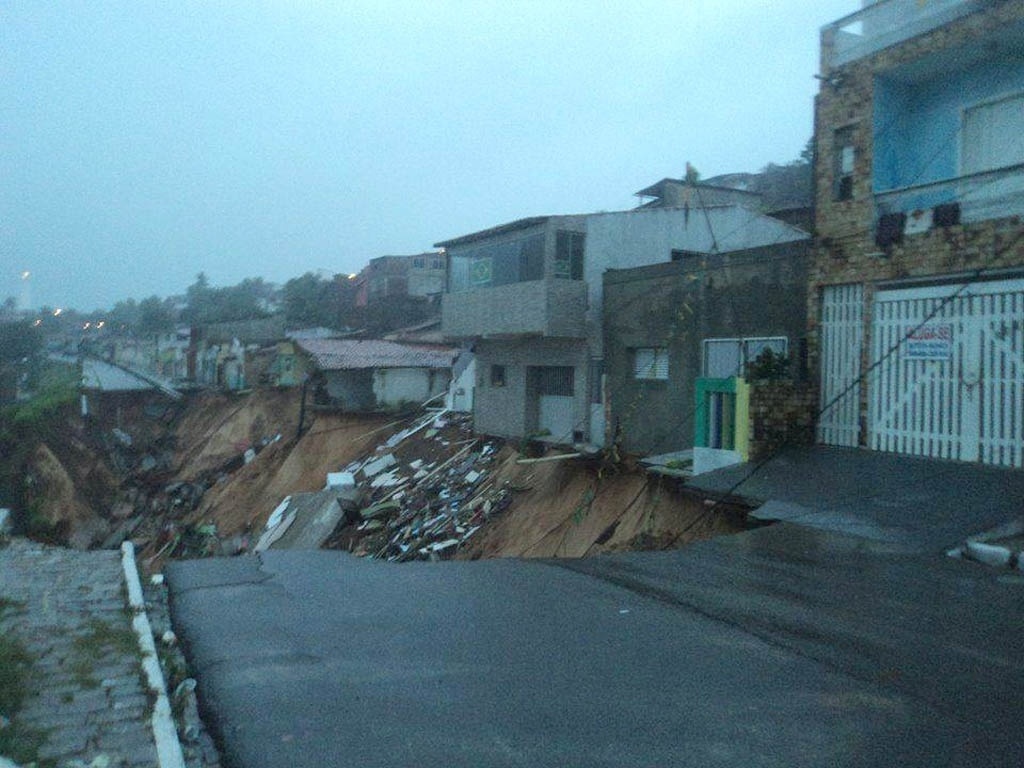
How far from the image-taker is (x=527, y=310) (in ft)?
69.8

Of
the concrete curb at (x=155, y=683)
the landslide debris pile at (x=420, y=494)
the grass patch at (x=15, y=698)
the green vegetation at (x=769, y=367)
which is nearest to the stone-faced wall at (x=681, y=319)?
the green vegetation at (x=769, y=367)

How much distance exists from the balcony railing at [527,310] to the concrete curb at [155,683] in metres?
14.9

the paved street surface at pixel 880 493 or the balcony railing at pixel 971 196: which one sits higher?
the balcony railing at pixel 971 196

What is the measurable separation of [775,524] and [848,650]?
4101 mm

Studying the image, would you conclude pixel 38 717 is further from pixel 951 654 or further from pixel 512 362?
pixel 512 362

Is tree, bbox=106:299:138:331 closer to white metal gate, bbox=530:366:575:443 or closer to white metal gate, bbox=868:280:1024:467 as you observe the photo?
white metal gate, bbox=530:366:575:443

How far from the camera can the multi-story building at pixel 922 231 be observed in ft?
32.3

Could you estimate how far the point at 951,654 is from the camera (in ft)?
16.2

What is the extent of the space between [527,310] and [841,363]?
10.5 meters

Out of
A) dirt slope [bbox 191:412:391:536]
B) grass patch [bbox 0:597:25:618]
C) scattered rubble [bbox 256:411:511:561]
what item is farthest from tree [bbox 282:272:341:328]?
grass patch [bbox 0:597:25:618]

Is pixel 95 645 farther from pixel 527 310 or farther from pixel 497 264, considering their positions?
pixel 497 264

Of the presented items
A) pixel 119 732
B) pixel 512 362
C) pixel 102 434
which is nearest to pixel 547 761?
pixel 119 732

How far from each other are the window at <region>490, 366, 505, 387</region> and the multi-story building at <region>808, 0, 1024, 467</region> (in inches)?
533

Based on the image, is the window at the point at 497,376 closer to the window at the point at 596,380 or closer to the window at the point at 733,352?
the window at the point at 596,380
